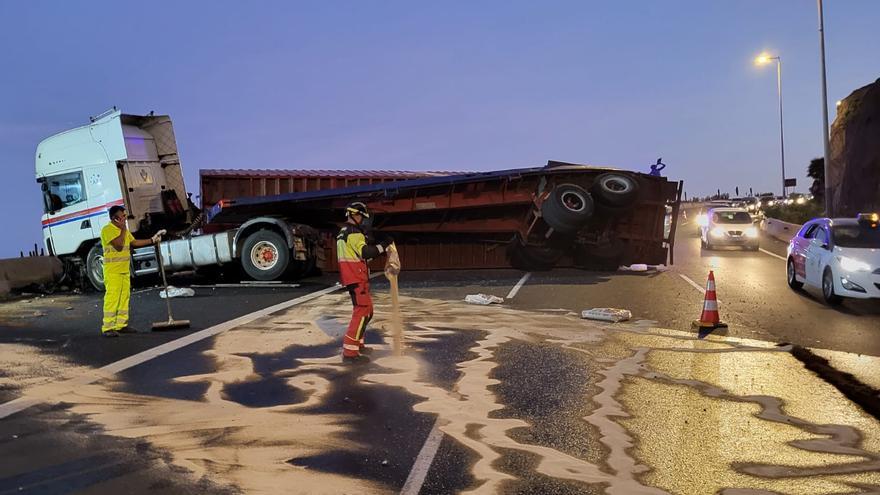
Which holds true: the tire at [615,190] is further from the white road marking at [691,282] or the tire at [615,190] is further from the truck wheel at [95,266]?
the truck wheel at [95,266]

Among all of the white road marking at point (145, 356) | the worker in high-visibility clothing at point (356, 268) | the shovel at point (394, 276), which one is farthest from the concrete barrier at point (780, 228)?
the worker in high-visibility clothing at point (356, 268)

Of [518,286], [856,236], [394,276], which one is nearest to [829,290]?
[856,236]

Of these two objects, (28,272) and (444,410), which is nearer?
(444,410)

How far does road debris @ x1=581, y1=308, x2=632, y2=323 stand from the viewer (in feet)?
34.1

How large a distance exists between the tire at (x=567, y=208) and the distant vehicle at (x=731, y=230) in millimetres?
11239

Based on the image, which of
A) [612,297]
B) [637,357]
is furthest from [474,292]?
[637,357]

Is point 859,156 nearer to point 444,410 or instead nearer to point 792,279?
point 792,279

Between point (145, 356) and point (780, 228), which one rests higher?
point (145, 356)

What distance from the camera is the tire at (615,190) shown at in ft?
51.3

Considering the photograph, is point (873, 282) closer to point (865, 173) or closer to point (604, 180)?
point (604, 180)

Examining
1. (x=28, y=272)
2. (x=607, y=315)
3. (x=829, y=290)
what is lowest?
(x=829, y=290)

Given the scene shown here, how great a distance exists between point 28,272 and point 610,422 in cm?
1795

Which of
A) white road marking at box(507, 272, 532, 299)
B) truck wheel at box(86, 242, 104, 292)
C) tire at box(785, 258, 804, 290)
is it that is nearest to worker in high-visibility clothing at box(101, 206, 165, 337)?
white road marking at box(507, 272, 532, 299)

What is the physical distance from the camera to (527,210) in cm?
1667
